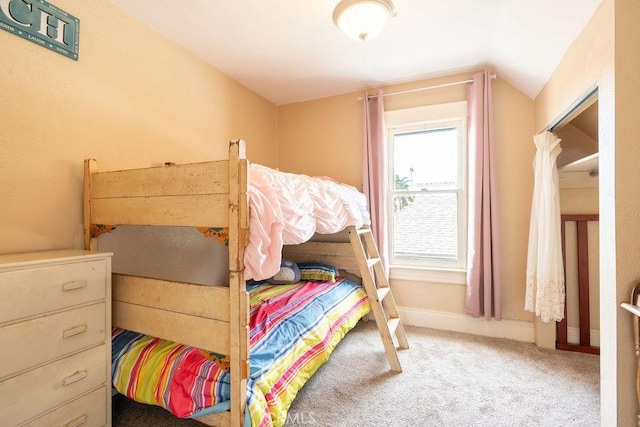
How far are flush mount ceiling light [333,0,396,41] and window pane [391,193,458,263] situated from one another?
5.56 feet

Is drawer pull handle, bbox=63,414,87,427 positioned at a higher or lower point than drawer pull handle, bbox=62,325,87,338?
lower

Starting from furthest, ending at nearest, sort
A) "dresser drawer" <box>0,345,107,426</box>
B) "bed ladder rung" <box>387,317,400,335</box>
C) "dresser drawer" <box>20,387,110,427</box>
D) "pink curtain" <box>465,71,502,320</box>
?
"pink curtain" <box>465,71,502,320</box>
"bed ladder rung" <box>387,317,400,335</box>
"dresser drawer" <box>20,387,110,427</box>
"dresser drawer" <box>0,345,107,426</box>

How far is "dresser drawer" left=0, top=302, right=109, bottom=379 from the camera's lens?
1104 millimetres

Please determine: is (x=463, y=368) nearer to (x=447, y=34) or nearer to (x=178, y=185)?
(x=178, y=185)

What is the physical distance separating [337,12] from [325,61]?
0.88 meters

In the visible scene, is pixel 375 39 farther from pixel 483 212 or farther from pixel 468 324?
pixel 468 324

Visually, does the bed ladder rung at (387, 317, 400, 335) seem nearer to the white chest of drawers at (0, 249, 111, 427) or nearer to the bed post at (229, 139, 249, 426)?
the bed post at (229, 139, 249, 426)

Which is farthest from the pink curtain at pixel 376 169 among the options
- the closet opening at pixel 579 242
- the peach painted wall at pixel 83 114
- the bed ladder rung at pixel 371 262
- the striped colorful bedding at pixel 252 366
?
the peach painted wall at pixel 83 114

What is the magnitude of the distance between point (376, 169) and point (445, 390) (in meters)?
1.93

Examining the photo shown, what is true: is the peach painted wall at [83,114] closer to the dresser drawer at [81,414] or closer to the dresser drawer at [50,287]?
the dresser drawer at [50,287]

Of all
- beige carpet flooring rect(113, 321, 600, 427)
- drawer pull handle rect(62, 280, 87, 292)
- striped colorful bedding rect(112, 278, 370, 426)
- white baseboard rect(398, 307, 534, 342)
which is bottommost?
beige carpet flooring rect(113, 321, 600, 427)

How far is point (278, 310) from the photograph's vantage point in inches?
75.9

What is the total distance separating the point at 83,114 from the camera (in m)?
1.70

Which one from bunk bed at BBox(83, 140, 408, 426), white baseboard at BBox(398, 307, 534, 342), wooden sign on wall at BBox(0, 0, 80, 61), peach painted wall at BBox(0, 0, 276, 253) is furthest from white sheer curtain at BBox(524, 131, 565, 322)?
wooden sign on wall at BBox(0, 0, 80, 61)
